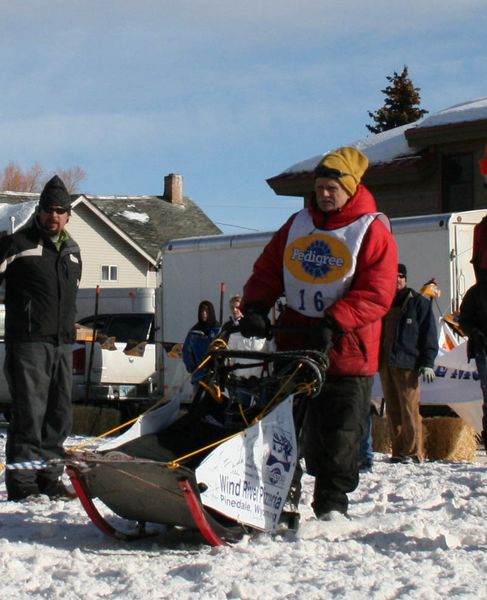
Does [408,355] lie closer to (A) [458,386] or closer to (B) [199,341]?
(A) [458,386]

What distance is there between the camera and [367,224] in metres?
5.54

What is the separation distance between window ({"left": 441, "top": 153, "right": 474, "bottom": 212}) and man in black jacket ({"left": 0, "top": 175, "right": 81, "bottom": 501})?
16.6 metres

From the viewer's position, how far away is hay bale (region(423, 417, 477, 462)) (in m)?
10.7

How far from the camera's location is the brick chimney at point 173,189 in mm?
49053

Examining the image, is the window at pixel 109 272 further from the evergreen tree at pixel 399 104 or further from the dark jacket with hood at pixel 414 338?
the dark jacket with hood at pixel 414 338

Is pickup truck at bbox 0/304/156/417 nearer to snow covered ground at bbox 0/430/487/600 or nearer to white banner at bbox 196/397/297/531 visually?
snow covered ground at bbox 0/430/487/600

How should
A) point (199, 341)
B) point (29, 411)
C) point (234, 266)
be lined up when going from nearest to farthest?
point (29, 411) < point (199, 341) < point (234, 266)

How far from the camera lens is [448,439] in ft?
35.2

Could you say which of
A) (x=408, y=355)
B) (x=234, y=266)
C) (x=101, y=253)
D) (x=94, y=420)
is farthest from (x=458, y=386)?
(x=101, y=253)

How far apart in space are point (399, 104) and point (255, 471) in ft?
138

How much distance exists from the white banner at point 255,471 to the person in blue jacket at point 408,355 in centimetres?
489

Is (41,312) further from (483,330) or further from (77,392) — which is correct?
(77,392)

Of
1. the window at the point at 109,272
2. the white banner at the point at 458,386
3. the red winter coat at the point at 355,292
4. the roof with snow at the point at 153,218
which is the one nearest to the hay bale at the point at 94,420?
the white banner at the point at 458,386

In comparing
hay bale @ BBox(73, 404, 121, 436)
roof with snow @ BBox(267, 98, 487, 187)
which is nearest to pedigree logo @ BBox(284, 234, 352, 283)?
hay bale @ BBox(73, 404, 121, 436)
